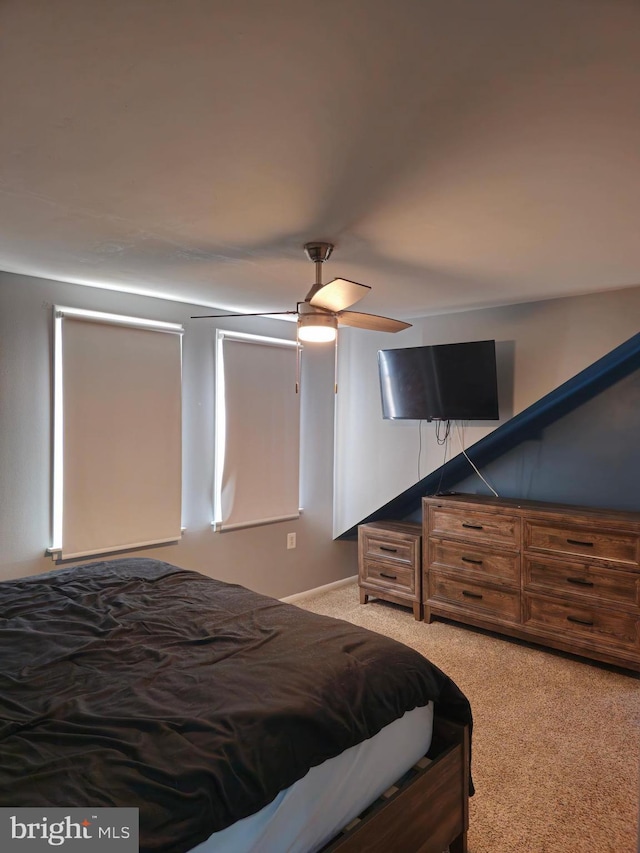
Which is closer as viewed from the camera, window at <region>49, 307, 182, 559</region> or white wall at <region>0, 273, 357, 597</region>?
white wall at <region>0, 273, 357, 597</region>

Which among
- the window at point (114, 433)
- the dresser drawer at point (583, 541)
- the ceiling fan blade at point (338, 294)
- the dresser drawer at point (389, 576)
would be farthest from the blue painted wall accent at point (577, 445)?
the window at point (114, 433)

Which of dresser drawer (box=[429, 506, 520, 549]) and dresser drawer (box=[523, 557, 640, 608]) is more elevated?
dresser drawer (box=[429, 506, 520, 549])

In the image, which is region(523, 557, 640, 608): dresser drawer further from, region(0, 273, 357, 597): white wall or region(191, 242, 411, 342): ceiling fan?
region(191, 242, 411, 342): ceiling fan

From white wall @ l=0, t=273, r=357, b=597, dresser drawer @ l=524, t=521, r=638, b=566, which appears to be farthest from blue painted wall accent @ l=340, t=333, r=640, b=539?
white wall @ l=0, t=273, r=357, b=597

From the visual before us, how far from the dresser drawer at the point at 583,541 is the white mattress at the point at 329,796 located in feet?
6.20

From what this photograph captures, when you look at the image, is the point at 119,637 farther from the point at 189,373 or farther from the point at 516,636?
the point at 516,636

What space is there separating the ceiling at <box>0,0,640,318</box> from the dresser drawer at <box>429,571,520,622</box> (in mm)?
2145

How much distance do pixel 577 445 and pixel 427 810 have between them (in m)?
2.77

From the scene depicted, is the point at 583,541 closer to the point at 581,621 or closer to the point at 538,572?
the point at 538,572

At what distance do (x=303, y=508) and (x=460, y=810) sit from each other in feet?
9.19

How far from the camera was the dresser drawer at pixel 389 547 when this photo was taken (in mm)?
4098

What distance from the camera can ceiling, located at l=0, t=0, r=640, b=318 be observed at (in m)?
1.04

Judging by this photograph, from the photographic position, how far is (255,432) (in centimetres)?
406

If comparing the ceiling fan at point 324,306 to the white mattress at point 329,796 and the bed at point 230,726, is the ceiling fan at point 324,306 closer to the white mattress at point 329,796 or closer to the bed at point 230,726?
the bed at point 230,726
